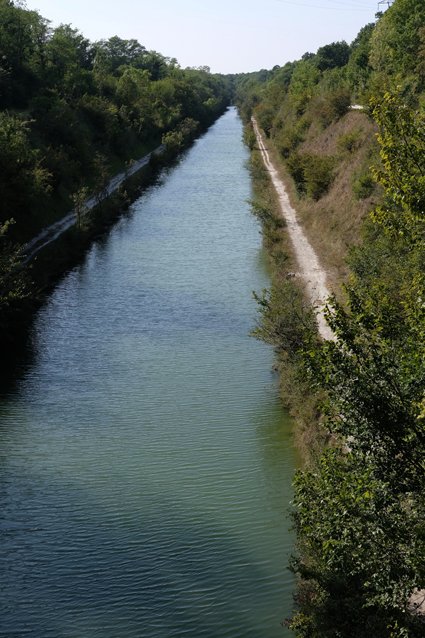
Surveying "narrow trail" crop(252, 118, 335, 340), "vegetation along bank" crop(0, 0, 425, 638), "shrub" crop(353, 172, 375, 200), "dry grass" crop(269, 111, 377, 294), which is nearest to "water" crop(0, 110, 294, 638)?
"vegetation along bank" crop(0, 0, 425, 638)

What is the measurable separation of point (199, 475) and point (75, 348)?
9.23 m

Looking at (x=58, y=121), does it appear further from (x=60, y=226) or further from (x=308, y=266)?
(x=308, y=266)

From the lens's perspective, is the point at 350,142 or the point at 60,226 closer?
the point at 60,226

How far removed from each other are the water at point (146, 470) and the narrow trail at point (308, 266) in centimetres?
202

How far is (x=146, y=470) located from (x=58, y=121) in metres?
37.8

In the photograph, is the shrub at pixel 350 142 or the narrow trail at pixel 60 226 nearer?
the narrow trail at pixel 60 226

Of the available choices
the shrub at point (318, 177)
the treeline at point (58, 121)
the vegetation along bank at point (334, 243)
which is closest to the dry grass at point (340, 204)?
the vegetation along bank at point (334, 243)

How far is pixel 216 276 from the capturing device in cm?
3350

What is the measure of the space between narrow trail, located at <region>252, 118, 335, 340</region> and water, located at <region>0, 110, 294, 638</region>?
2.02m

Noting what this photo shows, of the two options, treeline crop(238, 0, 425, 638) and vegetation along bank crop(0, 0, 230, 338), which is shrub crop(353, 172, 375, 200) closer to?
vegetation along bank crop(0, 0, 230, 338)

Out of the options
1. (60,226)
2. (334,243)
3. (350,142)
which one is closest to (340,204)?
(334,243)

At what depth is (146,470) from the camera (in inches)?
687

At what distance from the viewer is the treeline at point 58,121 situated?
34906 mm

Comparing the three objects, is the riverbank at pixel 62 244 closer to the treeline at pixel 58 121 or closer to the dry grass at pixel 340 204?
the treeline at pixel 58 121
